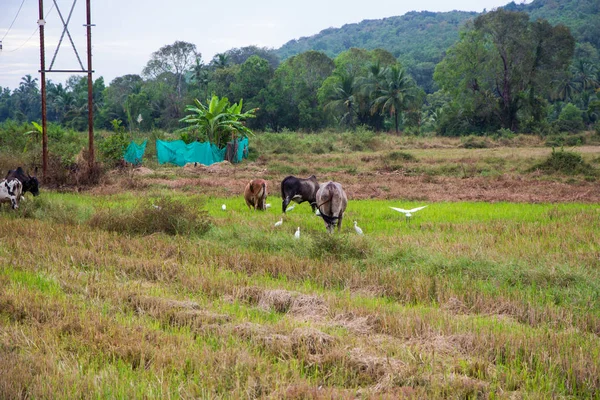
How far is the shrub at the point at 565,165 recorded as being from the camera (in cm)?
2284

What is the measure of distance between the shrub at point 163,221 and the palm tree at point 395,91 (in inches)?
1736

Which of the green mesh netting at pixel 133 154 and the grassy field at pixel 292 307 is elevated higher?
the green mesh netting at pixel 133 154

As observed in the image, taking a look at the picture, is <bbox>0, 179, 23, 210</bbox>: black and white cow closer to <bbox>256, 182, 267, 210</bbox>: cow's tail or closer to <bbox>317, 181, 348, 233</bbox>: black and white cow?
<bbox>256, 182, 267, 210</bbox>: cow's tail

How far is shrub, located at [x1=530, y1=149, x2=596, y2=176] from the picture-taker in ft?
74.9

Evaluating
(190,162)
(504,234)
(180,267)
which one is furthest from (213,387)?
(190,162)

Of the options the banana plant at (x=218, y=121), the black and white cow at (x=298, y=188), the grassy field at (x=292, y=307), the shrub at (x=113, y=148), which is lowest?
the grassy field at (x=292, y=307)

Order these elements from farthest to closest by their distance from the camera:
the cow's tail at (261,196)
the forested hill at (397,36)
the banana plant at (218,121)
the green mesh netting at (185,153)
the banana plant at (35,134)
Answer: the forested hill at (397,36) → the banana plant at (35,134) → the banana plant at (218,121) → the green mesh netting at (185,153) → the cow's tail at (261,196)

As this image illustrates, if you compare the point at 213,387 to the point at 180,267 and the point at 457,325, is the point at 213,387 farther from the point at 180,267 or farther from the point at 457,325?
the point at 180,267

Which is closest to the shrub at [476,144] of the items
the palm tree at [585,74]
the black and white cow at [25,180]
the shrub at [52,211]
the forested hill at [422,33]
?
the forested hill at [422,33]

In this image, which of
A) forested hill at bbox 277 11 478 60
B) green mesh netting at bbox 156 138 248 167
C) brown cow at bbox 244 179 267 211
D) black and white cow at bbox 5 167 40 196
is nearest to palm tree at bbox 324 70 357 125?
green mesh netting at bbox 156 138 248 167

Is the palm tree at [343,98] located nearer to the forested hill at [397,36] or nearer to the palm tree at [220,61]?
the palm tree at [220,61]

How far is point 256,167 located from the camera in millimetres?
29031

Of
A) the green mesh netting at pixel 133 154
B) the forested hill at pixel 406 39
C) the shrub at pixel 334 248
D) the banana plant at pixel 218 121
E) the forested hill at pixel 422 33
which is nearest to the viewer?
the shrub at pixel 334 248

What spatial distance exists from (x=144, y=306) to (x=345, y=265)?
3363mm
